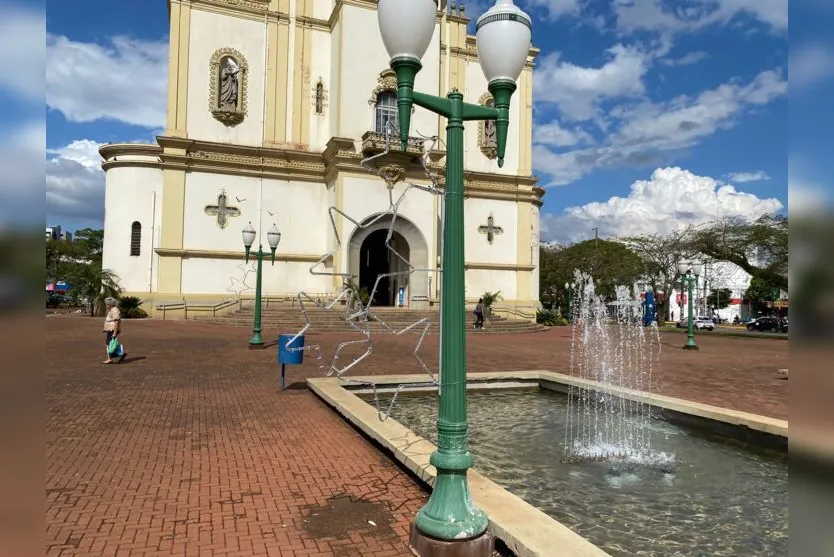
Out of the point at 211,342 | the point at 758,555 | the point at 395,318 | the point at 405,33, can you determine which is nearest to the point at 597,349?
the point at 395,318

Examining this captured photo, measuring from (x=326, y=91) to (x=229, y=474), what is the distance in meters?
28.3

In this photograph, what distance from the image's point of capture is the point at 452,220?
408 centimetres

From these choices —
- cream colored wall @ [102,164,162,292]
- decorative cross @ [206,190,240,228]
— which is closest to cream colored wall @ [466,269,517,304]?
decorative cross @ [206,190,240,228]

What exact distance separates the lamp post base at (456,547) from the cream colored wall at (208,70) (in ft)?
92.5

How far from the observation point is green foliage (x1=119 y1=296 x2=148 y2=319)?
2627cm

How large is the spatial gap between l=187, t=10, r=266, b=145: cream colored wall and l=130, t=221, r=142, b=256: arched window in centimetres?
541

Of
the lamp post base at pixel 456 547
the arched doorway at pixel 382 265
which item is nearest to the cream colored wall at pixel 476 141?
the arched doorway at pixel 382 265

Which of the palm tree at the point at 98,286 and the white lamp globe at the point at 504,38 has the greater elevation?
the white lamp globe at the point at 504,38

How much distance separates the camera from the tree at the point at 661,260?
46.6m

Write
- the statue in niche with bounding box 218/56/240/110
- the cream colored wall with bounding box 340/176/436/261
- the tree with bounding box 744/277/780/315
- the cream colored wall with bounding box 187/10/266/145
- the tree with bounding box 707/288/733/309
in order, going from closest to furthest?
1. the cream colored wall with bounding box 187/10/266/145
2. the cream colored wall with bounding box 340/176/436/261
3. the statue in niche with bounding box 218/56/240/110
4. the tree with bounding box 744/277/780/315
5. the tree with bounding box 707/288/733/309

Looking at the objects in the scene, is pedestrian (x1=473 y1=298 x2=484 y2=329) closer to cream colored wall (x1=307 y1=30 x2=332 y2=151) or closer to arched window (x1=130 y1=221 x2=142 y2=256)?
cream colored wall (x1=307 y1=30 x2=332 y2=151)

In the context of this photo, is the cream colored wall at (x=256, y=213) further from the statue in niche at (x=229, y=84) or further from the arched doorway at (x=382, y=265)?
the statue in niche at (x=229, y=84)

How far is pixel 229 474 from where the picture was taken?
18.2 feet

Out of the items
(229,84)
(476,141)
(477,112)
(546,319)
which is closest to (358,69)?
(229,84)
